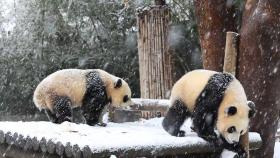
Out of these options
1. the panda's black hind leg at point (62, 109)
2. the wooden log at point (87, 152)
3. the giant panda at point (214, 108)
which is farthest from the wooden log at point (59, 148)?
the panda's black hind leg at point (62, 109)

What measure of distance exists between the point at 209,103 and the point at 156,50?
266 cm

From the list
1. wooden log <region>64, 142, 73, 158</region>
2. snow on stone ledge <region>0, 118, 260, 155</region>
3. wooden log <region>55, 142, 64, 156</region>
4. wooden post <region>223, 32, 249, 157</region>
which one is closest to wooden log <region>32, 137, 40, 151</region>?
snow on stone ledge <region>0, 118, 260, 155</region>

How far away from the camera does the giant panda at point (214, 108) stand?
4.07 metres

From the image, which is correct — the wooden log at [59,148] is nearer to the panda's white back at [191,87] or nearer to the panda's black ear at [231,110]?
the panda's white back at [191,87]

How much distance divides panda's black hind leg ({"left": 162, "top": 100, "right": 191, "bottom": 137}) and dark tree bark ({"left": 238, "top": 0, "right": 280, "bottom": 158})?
118 cm

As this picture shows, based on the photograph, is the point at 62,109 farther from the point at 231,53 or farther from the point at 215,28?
the point at 215,28

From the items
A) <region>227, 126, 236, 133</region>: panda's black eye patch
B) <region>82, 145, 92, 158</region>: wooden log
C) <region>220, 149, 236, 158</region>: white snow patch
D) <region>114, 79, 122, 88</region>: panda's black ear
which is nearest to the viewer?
<region>82, 145, 92, 158</region>: wooden log

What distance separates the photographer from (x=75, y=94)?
5.05 m

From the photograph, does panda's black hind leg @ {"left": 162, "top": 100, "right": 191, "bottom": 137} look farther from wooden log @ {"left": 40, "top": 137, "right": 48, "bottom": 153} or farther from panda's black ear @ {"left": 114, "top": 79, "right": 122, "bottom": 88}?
wooden log @ {"left": 40, "top": 137, "right": 48, "bottom": 153}

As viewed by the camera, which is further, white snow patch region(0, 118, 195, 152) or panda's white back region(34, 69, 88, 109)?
panda's white back region(34, 69, 88, 109)

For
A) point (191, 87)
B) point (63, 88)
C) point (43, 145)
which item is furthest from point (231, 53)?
point (43, 145)

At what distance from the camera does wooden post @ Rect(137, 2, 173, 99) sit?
6711 mm

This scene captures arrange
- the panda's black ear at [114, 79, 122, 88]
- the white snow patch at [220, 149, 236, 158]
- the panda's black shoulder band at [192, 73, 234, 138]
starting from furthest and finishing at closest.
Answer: the panda's black ear at [114, 79, 122, 88], the white snow patch at [220, 149, 236, 158], the panda's black shoulder band at [192, 73, 234, 138]

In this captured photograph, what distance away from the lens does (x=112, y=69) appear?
34.1 ft
